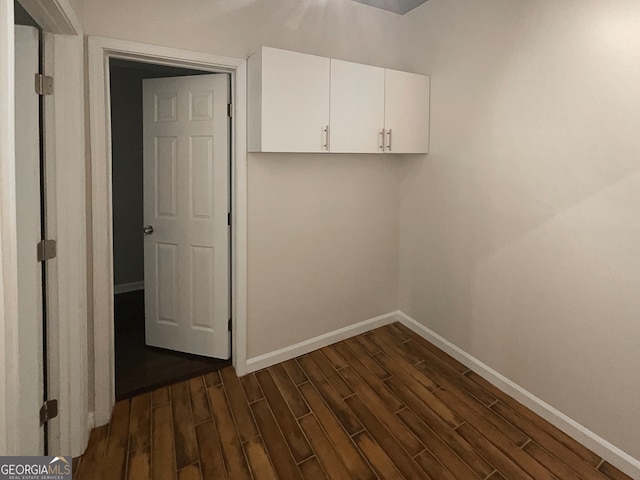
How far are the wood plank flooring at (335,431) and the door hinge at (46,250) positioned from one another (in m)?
1.08

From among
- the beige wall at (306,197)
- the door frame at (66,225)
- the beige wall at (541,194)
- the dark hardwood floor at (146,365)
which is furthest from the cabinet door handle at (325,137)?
the dark hardwood floor at (146,365)

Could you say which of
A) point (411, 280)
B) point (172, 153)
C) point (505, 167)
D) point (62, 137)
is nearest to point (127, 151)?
point (172, 153)

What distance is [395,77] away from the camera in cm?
279

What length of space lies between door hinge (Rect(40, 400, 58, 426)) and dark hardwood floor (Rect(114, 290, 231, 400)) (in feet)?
1.81

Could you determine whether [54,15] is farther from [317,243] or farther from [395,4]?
[395,4]

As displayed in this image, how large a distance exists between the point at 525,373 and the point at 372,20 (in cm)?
287

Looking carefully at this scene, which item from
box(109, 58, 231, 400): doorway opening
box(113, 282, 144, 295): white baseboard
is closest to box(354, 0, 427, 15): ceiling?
box(109, 58, 231, 400): doorway opening

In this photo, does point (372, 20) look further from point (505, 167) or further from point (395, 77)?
point (505, 167)

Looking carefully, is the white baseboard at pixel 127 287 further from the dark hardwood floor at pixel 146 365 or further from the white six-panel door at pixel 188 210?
the white six-panel door at pixel 188 210

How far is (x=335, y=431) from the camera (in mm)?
2160

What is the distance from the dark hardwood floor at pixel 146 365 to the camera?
2.54 metres

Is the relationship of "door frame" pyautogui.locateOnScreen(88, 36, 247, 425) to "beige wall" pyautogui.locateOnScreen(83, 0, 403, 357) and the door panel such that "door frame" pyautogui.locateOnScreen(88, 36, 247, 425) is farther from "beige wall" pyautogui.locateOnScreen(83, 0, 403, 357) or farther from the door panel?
the door panel

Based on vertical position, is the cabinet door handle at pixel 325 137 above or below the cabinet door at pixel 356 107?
below

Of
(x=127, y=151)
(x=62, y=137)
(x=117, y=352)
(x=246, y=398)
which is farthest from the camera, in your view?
(x=127, y=151)
